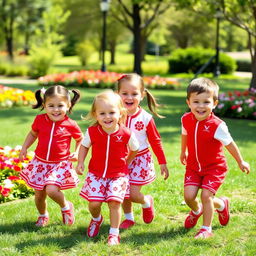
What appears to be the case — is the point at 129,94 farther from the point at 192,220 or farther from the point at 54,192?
the point at 192,220

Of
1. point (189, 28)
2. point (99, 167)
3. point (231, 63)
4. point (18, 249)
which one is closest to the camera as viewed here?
point (18, 249)

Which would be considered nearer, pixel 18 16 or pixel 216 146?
pixel 216 146

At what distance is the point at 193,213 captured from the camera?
464 cm

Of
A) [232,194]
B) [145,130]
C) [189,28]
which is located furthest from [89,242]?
[189,28]

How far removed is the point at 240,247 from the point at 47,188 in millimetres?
1821

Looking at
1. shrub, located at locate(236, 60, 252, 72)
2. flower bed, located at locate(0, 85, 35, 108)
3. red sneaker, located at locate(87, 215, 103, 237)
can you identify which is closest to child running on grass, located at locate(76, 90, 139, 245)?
red sneaker, located at locate(87, 215, 103, 237)

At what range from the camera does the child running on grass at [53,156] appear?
4574 mm

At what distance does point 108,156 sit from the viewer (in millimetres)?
4285

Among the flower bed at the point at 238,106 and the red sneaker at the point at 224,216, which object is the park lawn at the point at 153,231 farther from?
the flower bed at the point at 238,106

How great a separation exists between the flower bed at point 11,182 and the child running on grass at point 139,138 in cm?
157

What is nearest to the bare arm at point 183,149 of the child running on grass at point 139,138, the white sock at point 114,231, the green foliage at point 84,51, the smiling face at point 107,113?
the child running on grass at point 139,138

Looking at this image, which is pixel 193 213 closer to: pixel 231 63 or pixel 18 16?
pixel 231 63

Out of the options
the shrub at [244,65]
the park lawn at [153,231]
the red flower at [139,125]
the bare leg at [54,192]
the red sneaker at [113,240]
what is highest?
the shrub at [244,65]

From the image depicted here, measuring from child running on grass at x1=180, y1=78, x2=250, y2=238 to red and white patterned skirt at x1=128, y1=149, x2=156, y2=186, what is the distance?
1.23 ft
